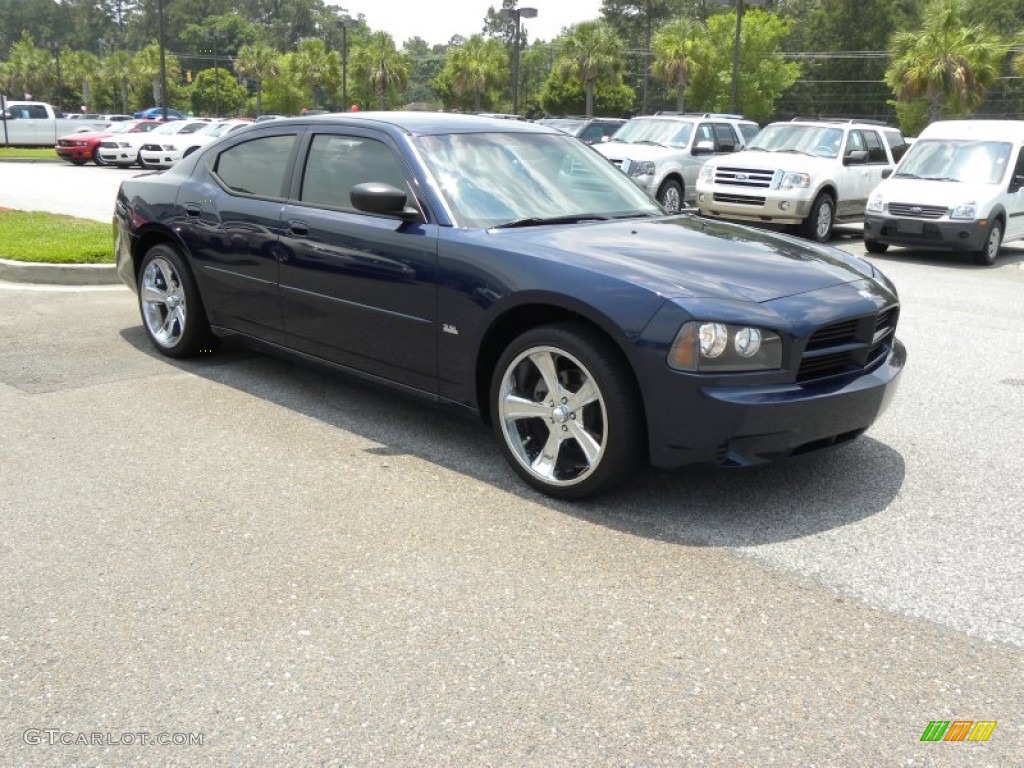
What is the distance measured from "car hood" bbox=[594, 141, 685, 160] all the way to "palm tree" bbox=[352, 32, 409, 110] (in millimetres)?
55790

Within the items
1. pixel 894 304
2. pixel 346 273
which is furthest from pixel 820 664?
pixel 346 273

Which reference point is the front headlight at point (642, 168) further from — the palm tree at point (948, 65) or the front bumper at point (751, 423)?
the palm tree at point (948, 65)

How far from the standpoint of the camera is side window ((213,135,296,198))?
19.0 ft

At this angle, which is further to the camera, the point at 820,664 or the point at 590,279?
the point at 590,279

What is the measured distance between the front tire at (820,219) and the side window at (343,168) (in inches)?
427

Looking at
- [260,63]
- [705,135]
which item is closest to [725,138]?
[705,135]

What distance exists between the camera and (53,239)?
1098cm

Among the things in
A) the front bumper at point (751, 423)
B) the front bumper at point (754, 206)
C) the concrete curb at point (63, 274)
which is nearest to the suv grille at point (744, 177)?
the front bumper at point (754, 206)

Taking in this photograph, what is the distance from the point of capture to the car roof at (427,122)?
5363 mm

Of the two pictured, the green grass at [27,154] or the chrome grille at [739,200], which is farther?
the green grass at [27,154]

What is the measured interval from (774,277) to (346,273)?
2.13 metres

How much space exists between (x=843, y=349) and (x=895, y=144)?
1486 centimetres

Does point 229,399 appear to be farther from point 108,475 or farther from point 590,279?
point 590,279

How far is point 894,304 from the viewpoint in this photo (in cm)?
475
